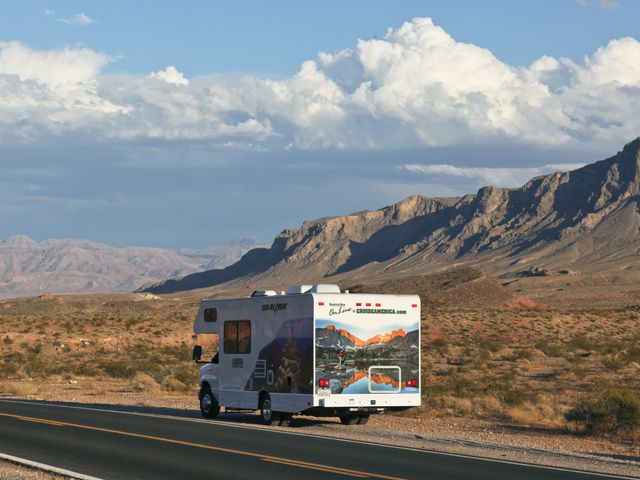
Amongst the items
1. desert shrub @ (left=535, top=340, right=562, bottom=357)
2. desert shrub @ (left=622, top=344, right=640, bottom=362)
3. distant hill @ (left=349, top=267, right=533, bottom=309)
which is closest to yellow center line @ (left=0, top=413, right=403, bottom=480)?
desert shrub @ (left=622, top=344, right=640, bottom=362)

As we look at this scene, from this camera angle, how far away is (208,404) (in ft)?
83.9

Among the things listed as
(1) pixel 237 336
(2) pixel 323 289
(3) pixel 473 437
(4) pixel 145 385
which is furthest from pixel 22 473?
(4) pixel 145 385

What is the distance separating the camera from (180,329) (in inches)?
2741

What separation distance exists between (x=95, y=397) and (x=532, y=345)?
34.1 m

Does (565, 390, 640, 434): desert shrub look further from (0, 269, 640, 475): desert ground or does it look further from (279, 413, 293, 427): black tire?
(279, 413, 293, 427): black tire

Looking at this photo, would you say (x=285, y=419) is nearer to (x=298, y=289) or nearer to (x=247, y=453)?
(x=298, y=289)

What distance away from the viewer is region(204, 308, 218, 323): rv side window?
2533 cm

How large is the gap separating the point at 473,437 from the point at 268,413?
4.48m

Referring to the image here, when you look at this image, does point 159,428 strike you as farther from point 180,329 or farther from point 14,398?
point 180,329

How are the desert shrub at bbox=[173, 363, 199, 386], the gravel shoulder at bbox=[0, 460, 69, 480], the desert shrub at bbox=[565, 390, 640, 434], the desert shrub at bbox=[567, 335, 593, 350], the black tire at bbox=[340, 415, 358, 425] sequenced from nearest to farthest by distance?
the gravel shoulder at bbox=[0, 460, 69, 480] → the desert shrub at bbox=[565, 390, 640, 434] → the black tire at bbox=[340, 415, 358, 425] → the desert shrub at bbox=[173, 363, 199, 386] → the desert shrub at bbox=[567, 335, 593, 350]

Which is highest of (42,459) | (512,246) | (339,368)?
(512,246)

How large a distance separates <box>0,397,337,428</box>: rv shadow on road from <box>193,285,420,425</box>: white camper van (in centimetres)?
97

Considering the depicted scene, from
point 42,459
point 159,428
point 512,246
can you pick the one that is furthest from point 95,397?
point 512,246

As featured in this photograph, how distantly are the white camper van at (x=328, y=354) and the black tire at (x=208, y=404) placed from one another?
1.41 meters
